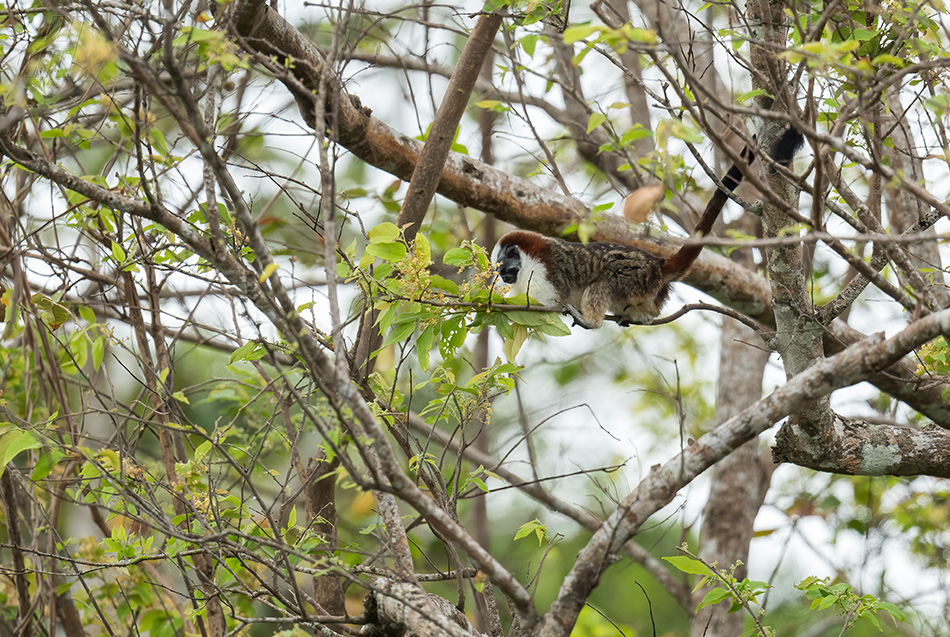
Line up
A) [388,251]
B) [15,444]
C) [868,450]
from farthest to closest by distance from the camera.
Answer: [868,450], [388,251], [15,444]

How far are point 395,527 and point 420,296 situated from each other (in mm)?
740

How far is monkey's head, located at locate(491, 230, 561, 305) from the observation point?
4285 millimetres

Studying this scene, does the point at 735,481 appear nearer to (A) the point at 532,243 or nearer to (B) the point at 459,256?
(A) the point at 532,243

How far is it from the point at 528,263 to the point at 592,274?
0.37m

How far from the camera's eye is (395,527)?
244 cm

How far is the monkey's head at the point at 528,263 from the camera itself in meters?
4.29

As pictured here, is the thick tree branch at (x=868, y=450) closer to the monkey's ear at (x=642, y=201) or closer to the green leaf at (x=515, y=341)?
the monkey's ear at (x=642, y=201)

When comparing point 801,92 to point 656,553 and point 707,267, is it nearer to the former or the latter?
point 707,267

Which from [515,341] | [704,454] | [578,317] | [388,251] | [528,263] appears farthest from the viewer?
[528,263]

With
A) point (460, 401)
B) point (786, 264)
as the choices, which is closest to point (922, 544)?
point (786, 264)

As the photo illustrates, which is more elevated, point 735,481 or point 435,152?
point 735,481

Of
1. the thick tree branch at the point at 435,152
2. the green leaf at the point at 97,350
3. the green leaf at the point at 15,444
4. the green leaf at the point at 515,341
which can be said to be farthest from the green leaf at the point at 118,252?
the green leaf at the point at 515,341

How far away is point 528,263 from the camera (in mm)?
4410

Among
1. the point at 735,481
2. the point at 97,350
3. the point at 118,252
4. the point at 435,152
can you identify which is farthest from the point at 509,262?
the point at 735,481
